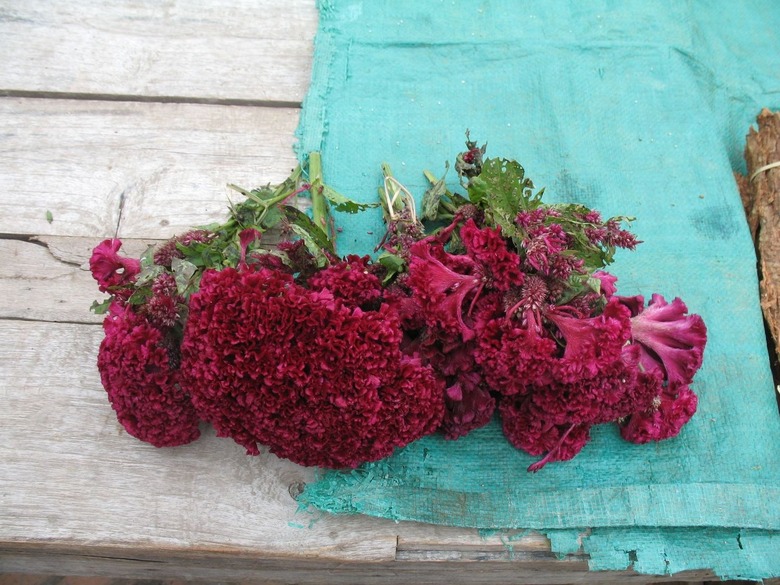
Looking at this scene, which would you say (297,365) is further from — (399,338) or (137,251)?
(137,251)

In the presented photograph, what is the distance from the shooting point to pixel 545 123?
5.98 ft

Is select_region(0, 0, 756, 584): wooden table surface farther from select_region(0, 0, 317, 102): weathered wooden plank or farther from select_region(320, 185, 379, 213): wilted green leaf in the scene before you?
select_region(320, 185, 379, 213): wilted green leaf

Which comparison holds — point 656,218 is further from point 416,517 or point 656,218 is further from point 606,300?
point 416,517

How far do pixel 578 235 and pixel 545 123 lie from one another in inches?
28.3

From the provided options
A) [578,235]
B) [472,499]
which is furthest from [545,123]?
[472,499]

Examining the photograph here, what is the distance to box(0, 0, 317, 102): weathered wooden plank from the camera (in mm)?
1819

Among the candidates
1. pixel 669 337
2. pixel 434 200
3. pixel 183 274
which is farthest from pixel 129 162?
pixel 669 337

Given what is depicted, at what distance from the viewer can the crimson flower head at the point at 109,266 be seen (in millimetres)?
1295

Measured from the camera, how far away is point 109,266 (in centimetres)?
131

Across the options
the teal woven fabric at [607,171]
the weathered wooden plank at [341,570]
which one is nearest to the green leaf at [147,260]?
the teal woven fabric at [607,171]

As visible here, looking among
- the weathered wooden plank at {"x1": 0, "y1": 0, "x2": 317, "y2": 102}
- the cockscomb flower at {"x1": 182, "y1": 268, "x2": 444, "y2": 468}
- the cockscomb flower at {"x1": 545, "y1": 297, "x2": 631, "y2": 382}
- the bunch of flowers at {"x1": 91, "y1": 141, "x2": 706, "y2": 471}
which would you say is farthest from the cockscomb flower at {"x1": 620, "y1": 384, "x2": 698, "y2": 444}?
the weathered wooden plank at {"x1": 0, "y1": 0, "x2": 317, "y2": 102}

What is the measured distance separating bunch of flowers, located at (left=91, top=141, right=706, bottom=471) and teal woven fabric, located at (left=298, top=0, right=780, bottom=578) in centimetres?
13

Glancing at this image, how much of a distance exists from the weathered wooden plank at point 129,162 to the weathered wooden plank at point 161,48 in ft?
0.25

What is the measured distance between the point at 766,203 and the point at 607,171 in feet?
1.52
